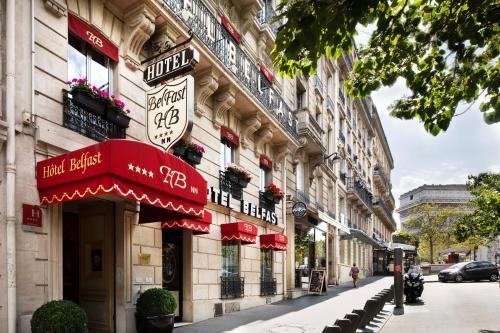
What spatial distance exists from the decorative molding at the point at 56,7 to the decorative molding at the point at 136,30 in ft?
5.62

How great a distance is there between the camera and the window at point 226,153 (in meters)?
14.3

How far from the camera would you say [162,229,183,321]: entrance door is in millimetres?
11484

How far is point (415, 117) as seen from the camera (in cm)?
707

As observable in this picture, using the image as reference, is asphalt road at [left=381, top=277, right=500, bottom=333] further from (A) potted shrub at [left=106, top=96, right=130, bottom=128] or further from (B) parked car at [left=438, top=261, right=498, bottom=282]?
(B) parked car at [left=438, top=261, right=498, bottom=282]

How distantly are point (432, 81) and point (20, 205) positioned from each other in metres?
6.32

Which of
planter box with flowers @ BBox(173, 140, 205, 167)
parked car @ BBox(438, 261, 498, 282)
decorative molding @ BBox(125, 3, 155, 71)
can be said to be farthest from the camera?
parked car @ BBox(438, 261, 498, 282)

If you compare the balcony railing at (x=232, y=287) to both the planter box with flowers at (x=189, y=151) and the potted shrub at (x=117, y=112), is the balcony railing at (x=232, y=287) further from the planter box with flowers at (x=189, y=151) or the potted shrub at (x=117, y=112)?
the potted shrub at (x=117, y=112)

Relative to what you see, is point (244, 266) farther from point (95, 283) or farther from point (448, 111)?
point (448, 111)

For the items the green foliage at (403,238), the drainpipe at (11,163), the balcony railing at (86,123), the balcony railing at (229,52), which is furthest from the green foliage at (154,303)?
the green foliage at (403,238)

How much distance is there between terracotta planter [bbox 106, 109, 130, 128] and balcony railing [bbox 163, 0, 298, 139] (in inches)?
121

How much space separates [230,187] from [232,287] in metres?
3.01

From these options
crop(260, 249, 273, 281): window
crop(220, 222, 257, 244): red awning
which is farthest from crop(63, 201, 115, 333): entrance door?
crop(260, 249, 273, 281): window

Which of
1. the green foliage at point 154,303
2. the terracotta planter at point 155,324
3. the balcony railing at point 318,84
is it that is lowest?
the terracotta planter at point 155,324

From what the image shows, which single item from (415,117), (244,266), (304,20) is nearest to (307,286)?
(244,266)
